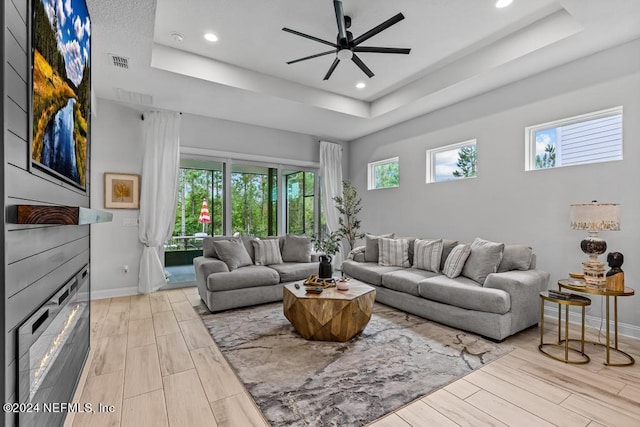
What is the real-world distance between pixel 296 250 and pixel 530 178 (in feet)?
10.8

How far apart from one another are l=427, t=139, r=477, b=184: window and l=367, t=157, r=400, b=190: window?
72 cm

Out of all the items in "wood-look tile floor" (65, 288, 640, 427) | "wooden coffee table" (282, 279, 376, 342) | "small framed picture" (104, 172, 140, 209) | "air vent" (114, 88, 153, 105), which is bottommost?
"wood-look tile floor" (65, 288, 640, 427)

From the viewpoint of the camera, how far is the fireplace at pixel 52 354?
1.13 m

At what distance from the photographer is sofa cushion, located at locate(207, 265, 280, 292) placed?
12.0 feet

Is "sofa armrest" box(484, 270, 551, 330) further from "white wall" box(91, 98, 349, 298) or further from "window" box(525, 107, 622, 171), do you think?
"white wall" box(91, 98, 349, 298)

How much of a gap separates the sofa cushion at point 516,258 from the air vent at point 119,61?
4.64m

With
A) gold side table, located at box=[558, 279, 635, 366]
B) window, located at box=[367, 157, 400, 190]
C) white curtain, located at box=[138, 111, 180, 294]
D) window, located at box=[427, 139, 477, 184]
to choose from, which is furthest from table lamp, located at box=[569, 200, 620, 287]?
white curtain, located at box=[138, 111, 180, 294]

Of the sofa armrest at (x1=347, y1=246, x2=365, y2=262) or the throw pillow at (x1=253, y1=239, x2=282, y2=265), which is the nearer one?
the throw pillow at (x1=253, y1=239, x2=282, y2=265)

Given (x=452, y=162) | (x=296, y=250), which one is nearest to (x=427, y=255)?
(x=452, y=162)

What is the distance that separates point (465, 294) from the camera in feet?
10.1

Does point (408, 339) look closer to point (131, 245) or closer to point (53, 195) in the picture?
point (53, 195)

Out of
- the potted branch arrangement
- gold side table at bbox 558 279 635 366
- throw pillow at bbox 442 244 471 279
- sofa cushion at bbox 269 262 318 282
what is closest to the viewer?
gold side table at bbox 558 279 635 366

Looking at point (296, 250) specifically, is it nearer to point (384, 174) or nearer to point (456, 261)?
point (456, 261)

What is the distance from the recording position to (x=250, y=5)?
111 inches
